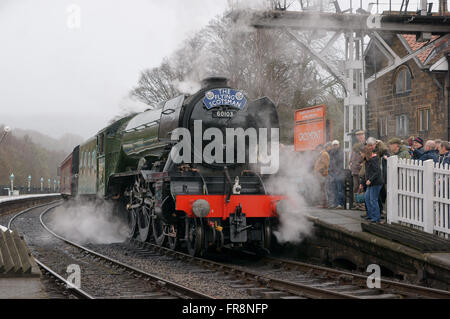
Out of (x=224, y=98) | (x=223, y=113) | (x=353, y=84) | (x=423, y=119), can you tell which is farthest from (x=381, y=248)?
(x=423, y=119)

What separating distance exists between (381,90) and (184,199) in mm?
17323

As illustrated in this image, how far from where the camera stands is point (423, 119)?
2173cm

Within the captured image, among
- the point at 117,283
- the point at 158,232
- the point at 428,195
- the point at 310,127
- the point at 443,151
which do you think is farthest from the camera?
the point at 310,127

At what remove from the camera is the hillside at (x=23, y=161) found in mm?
79875

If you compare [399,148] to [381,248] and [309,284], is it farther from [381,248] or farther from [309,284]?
[309,284]

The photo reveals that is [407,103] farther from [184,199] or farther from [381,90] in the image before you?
[184,199]

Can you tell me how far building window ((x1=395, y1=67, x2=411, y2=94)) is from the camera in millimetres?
22739

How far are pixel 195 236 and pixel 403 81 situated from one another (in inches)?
645

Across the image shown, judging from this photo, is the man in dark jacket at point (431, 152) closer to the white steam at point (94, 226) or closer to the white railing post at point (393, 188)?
the white railing post at point (393, 188)

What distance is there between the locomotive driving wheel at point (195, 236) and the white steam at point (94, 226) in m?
4.28

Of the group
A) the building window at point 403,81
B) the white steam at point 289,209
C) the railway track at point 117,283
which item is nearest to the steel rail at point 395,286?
the white steam at point 289,209
